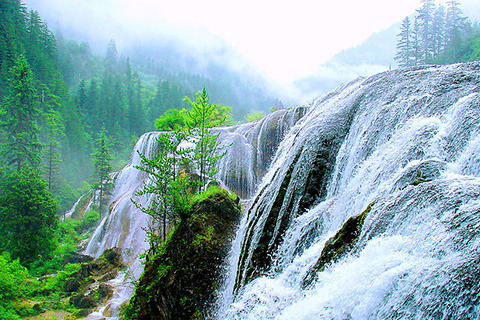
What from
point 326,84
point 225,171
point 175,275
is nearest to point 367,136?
point 175,275

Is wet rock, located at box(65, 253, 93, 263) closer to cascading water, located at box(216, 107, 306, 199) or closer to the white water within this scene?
the white water

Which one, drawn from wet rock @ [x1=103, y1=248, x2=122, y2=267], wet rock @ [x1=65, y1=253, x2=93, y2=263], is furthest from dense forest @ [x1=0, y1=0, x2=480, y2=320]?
wet rock @ [x1=103, y1=248, x2=122, y2=267]

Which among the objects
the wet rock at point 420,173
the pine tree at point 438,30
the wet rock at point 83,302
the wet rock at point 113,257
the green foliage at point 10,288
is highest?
the pine tree at point 438,30

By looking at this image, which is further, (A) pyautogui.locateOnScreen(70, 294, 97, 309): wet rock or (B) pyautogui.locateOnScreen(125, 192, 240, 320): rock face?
(A) pyautogui.locateOnScreen(70, 294, 97, 309): wet rock

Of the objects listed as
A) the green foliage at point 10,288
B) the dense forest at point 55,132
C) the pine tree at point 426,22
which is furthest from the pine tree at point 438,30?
the green foliage at point 10,288

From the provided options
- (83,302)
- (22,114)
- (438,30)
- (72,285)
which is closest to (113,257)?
(72,285)

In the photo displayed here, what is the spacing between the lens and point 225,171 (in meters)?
17.2

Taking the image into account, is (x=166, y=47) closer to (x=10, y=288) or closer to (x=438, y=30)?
(x=438, y=30)

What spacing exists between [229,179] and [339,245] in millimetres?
12526

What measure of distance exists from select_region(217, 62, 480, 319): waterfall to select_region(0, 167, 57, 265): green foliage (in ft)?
59.5

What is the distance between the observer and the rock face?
25.3ft

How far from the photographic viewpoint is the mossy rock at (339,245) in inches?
176

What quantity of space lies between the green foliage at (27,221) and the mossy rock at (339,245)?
2171 centimetres

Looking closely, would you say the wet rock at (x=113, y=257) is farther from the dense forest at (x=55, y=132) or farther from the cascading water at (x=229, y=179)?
the dense forest at (x=55, y=132)
